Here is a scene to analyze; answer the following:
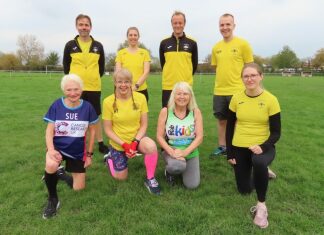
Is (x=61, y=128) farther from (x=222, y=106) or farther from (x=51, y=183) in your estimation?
(x=222, y=106)

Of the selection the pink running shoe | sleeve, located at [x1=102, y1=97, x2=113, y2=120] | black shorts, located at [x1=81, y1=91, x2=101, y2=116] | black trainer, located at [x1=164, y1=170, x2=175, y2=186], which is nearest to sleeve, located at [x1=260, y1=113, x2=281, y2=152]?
the pink running shoe

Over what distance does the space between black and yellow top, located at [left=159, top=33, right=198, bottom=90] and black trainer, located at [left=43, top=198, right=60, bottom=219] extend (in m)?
2.92

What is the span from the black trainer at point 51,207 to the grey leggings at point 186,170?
1486 millimetres

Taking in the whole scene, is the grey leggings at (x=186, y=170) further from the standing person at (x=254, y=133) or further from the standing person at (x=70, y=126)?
the standing person at (x=70, y=126)

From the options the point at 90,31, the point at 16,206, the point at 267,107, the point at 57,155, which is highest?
the point at 90,31

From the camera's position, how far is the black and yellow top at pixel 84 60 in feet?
20.2

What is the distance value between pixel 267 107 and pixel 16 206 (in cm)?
322

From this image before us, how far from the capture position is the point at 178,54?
615 centimetres

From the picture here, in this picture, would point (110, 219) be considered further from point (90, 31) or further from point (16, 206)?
point (90, 31)

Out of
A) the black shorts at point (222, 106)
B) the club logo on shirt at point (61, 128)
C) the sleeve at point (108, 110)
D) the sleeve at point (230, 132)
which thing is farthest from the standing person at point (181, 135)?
the black shorts at point (222, 106)

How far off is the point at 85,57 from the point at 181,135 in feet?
7.84

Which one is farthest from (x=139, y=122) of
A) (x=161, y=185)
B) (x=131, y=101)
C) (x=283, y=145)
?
(x=283, y=145)

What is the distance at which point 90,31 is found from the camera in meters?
6.21

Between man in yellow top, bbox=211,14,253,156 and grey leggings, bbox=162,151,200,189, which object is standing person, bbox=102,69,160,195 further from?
man in yellow top, bbox=211,14,253,156
